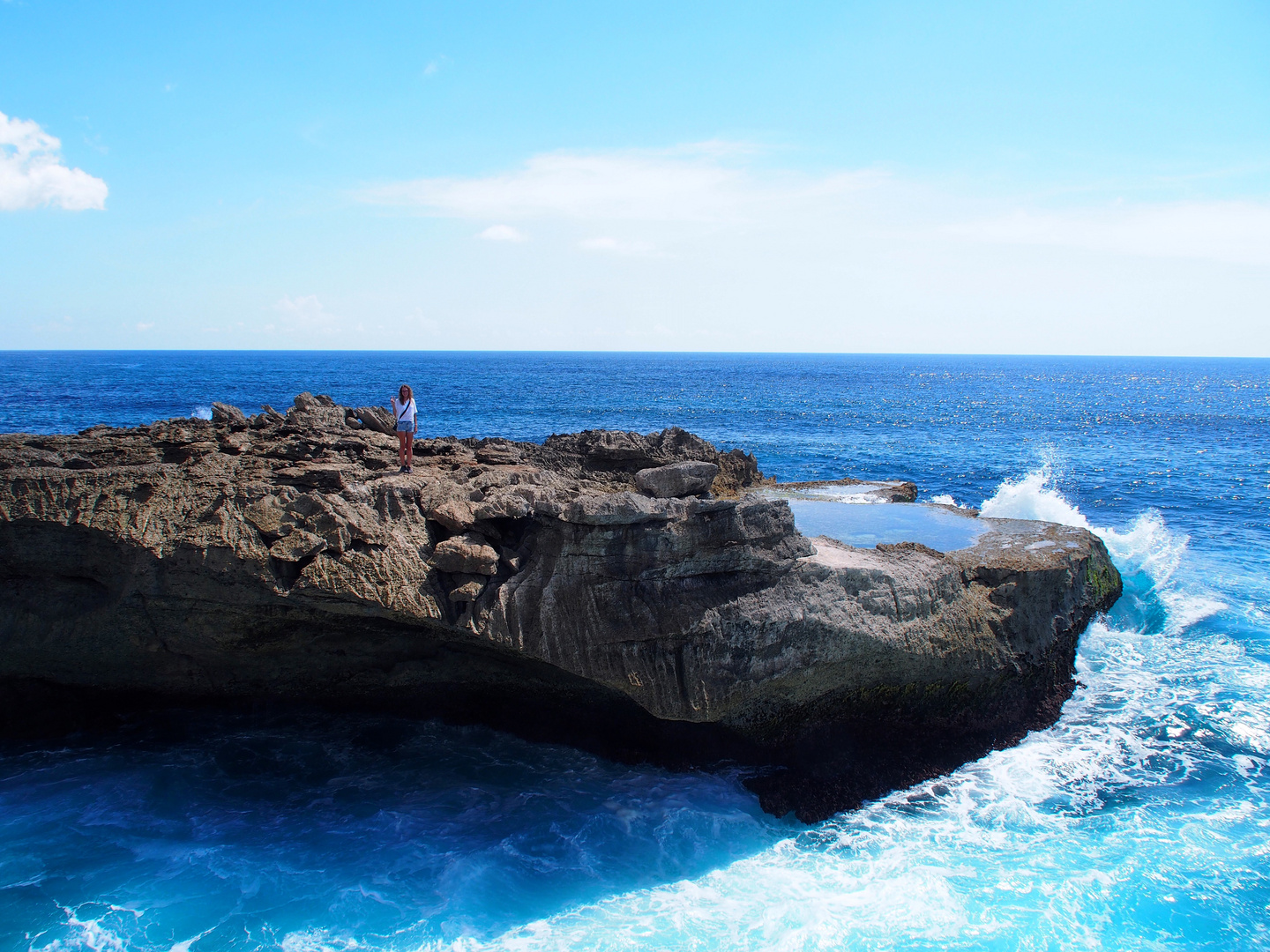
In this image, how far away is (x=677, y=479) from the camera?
11.1 metres

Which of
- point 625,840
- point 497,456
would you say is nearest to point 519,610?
point 625,840

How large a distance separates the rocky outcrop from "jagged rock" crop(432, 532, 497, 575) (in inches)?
1.3

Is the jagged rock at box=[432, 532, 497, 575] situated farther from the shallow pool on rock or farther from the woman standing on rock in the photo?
the shallow pool on rock

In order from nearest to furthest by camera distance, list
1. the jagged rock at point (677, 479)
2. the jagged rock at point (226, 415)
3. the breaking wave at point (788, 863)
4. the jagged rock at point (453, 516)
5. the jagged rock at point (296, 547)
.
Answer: the breaking wave at point (788, 863)
the jagged rock at point (296, 547)
the jagged rock at point (453, 516)
the jagged rock at point (677, 479)
the jagged rock at point (226, 415)

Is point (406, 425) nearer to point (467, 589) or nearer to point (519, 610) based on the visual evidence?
point (467, 589)

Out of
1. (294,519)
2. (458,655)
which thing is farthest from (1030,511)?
(294,519)

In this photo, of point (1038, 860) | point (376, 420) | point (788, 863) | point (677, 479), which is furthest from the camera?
point (376, 420)

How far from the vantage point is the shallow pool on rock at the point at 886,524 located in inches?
528

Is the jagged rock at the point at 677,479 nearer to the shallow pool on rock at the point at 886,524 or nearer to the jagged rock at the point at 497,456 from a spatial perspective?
the shallow pool on rock at the point at 886,524

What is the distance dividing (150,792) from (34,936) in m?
2.34

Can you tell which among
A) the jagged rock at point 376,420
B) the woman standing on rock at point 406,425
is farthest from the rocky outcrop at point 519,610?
the jagged rock at point 376,420

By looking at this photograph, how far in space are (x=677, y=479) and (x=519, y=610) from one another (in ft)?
10.9

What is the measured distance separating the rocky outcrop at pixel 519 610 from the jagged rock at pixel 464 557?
1.3 inches

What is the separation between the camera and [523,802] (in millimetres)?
9672
